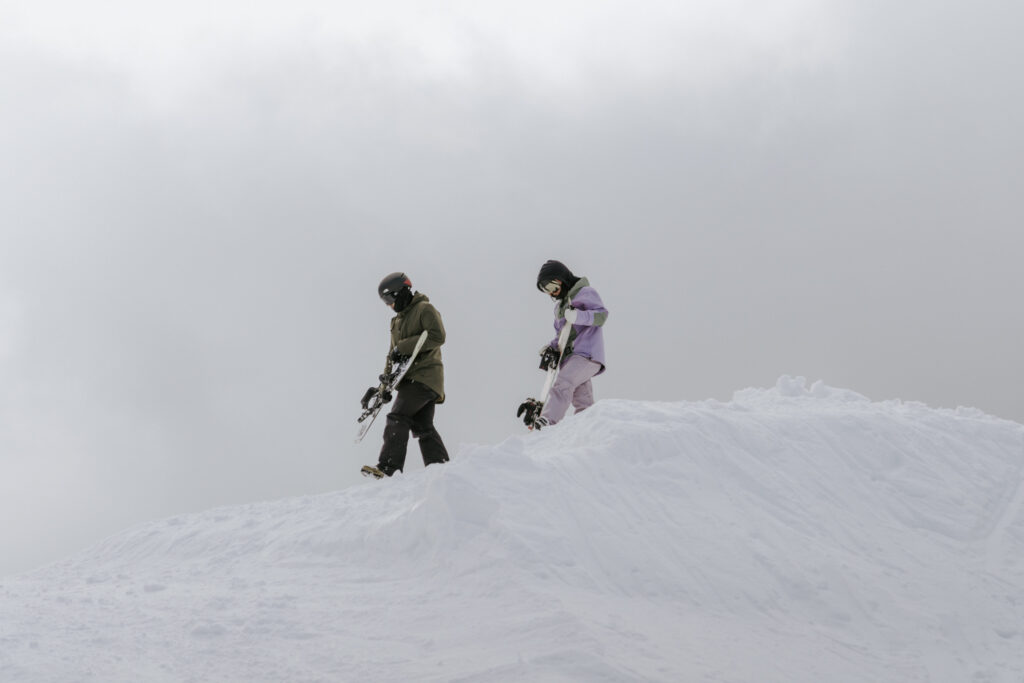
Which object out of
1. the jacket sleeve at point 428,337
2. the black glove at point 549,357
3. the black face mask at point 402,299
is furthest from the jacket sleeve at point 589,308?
the black face mask at point 402,299

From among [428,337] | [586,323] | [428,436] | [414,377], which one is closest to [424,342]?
[428,337]

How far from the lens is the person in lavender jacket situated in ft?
31.4

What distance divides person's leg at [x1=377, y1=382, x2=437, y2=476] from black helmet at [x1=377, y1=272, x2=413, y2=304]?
0.90 metres

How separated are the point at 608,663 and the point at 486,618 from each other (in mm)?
849

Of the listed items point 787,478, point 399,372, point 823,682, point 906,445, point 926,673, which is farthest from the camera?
point 399,372

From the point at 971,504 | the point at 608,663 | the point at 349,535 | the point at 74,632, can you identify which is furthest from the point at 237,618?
the point at 971,504

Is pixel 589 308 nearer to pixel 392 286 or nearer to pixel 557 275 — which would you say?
pixel 557 275

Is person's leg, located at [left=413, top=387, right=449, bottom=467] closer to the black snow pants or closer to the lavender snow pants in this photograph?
the black snow pants

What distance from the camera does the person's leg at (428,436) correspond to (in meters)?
8.95

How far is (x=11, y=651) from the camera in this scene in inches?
180

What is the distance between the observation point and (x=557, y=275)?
9734mm

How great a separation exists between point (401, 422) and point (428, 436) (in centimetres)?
36

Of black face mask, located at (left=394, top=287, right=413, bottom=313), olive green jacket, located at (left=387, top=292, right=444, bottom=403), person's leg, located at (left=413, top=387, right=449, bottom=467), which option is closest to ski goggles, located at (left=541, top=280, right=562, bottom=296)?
olive green jacket, located at (left=387, top=292, right=444, bottom=403)

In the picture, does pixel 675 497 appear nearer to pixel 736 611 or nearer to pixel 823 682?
pixel 736 611
